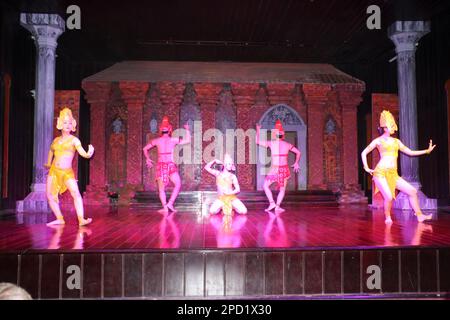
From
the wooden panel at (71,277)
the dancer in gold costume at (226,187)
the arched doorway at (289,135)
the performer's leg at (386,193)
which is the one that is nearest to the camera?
the wooden panel at (71,277)

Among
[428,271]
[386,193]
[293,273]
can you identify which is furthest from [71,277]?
[386,193]

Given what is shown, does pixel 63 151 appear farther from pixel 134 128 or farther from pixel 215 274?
pixel 134 128

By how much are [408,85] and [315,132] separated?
3290 mm

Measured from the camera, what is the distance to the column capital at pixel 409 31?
25.2 feet

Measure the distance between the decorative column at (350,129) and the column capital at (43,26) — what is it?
7.55 metres

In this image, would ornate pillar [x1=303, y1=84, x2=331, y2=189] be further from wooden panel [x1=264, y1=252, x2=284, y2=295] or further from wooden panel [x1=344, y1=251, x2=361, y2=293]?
wooden panel [x1=264, y1=252, x2=284, y2=295]

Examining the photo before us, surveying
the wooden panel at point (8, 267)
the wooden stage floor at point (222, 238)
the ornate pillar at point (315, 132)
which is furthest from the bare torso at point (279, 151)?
the wooden panel at point (8, 267)

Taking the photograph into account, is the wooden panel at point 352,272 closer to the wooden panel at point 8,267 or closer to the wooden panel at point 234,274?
the wooden panel at point 234,274

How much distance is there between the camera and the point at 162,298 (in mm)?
2955

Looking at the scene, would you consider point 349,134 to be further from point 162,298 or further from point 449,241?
point 162,298

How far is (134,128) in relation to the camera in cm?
1045

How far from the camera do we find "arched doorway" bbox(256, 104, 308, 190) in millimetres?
10750

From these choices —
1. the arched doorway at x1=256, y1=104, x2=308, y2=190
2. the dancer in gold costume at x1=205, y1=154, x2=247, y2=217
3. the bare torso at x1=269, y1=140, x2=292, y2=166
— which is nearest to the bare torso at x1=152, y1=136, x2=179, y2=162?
the dancer in gold costume at x1=205, y1=154, x2=247, y2=217
